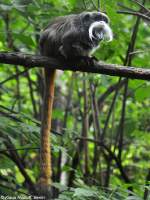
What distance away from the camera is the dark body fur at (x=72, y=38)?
174 inches

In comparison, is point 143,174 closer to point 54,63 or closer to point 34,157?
point 34,157

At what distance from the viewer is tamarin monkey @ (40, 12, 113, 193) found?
430 cm

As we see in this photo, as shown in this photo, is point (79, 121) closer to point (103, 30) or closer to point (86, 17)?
point (86, 17)

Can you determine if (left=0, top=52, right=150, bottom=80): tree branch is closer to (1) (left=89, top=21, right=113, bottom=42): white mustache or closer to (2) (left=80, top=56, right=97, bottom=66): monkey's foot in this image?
(2) (left=80, top=56, right=97, bottom=66): monkey's foot

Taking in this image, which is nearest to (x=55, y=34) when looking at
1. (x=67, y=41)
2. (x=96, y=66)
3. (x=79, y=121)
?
(x=67, y=41)

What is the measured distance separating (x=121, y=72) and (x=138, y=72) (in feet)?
0.47

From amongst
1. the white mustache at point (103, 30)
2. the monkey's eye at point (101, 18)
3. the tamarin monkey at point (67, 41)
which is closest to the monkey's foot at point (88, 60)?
the tamarin monkey at point (67, 41)

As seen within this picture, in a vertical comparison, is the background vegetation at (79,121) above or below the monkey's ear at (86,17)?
below

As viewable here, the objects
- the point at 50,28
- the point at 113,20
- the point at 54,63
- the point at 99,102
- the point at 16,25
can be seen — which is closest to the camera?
the point at 54,63

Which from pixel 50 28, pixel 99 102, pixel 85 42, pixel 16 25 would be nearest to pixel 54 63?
pixel 85 42

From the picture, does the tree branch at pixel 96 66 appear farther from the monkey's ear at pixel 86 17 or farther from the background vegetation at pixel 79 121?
the monkey's ear at pixel 86 17

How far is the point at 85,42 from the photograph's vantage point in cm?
449

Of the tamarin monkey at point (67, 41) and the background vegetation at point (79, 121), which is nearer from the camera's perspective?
the background vegetation at point (79, 121)

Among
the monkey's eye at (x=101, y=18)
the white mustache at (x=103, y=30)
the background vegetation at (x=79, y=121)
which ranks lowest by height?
the background vegetation at (x=79, y=121)
